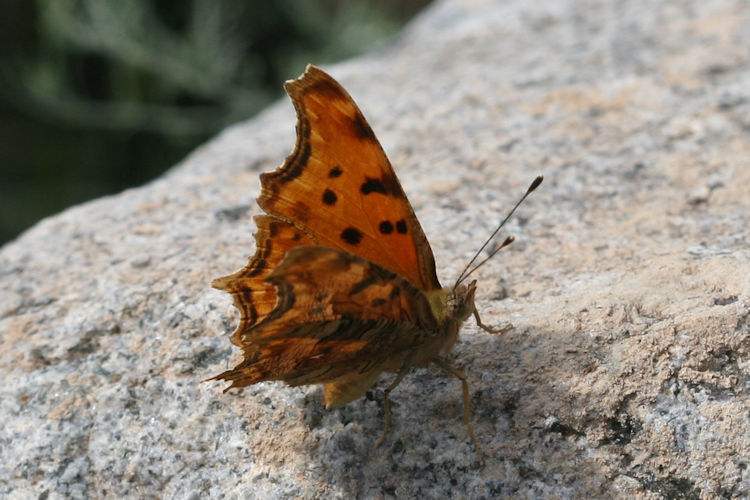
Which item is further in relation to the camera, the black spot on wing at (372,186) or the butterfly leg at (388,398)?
the black spot on wing at (372,186)

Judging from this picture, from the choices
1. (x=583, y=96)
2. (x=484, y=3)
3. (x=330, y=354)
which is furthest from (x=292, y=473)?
(x=484, y=3)

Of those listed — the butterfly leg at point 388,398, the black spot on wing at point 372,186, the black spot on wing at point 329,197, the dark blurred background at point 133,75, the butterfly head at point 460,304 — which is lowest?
the butterfly leg at point 388,398

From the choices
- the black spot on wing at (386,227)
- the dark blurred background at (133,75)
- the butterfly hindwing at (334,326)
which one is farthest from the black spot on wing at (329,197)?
the dark blurred background at (133,75)

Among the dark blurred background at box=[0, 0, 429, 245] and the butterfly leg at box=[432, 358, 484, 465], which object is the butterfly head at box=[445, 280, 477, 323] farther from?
the dark blurred background at box=[0, 0, 429, 245]

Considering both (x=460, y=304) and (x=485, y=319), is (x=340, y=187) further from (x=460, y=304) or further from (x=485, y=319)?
(x=485, y=319)

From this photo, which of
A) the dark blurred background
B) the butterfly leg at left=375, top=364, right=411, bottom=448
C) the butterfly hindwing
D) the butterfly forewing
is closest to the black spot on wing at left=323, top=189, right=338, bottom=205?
the butterfly forewing

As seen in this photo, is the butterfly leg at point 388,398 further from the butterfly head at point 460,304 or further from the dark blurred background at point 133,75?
the dark blurred background at point 133,75

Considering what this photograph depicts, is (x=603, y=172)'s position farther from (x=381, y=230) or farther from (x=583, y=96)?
(x=381, y=230)
